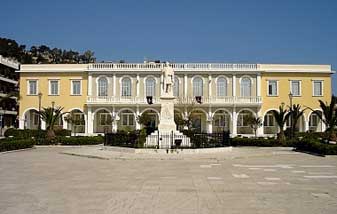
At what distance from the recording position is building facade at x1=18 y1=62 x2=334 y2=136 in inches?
2238

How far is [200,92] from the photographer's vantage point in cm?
5797

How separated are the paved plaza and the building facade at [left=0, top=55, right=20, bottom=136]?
165 ft

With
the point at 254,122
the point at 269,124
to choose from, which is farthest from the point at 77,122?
the point at 269,124

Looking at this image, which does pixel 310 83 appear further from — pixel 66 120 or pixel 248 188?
pixel 248 188

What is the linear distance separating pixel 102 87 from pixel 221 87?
1627 centimetres

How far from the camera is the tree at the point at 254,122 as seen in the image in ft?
169

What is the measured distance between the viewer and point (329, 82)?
188ft

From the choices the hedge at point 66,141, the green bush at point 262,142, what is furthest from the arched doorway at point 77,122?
the green bush at point 262,142

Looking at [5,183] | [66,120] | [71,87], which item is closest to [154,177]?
[5,183]

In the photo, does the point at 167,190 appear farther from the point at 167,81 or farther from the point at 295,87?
the point at 295,87

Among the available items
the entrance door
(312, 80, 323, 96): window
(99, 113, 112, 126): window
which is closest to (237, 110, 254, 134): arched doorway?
the entrance door

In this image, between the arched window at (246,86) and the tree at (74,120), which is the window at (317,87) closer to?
the arched window at (246,86)

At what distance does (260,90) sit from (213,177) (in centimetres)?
4498

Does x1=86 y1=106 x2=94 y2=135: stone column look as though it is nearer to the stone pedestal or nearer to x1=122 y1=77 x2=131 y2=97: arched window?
x1=122 y1=77 x2=131 y2=97: arched window
